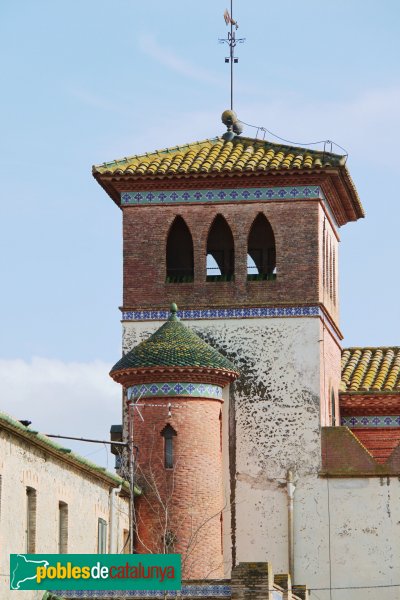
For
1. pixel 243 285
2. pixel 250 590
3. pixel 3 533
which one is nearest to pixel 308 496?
pixel 243 285

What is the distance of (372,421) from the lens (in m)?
43.7

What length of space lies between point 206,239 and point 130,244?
68.6 inches

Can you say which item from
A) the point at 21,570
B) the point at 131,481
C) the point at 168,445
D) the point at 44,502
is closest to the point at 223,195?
the point at 168,445

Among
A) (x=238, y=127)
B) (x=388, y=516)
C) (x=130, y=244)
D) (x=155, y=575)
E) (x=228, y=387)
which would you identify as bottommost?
(x=155, y=575)

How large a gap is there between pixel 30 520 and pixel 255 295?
1145 centimetres

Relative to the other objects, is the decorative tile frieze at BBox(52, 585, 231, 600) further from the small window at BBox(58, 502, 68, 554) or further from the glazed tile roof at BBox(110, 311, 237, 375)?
the glazed tile roof at BBox(110, 311, 237, 375)

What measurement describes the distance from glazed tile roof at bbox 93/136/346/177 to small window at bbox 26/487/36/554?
11.9m

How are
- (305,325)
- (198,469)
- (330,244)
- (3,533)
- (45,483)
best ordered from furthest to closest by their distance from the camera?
(330,244) → (305,325) → (198,469) → (45,483) → (3,533)

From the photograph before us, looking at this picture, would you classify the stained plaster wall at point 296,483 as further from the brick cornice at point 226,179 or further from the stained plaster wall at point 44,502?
the stained plaster wall at point 44,502

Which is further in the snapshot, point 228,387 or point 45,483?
point 228,387

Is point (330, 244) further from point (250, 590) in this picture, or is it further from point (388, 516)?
point (250, 590)

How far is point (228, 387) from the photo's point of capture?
133 ft

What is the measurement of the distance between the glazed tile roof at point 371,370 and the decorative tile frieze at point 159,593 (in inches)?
443

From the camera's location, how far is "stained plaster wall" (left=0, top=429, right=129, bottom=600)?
29.5 meters
